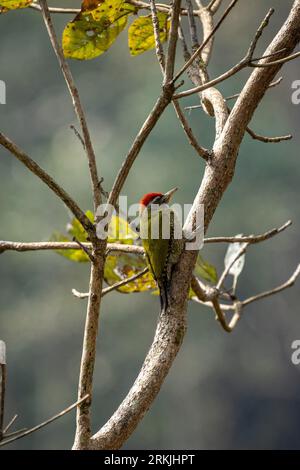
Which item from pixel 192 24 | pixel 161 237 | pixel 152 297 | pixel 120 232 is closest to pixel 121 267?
pixel 120 232

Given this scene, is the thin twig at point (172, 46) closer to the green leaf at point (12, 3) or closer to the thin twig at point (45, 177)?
the thin twig at point (45, 177)

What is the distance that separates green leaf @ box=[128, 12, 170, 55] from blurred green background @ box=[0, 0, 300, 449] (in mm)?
6030

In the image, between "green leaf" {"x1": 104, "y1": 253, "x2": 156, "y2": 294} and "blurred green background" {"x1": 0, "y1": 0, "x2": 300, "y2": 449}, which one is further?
"blurred green background" {"x1": 0, "y1": 0, "x2": 300, "y2": 449}

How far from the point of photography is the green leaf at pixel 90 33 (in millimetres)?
2119

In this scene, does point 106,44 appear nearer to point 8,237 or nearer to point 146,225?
point 146,225

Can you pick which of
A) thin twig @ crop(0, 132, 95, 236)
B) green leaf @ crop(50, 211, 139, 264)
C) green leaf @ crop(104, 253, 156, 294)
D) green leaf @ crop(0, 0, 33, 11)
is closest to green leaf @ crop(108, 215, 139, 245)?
green leaf @ crop(50, 211, 139, 264)

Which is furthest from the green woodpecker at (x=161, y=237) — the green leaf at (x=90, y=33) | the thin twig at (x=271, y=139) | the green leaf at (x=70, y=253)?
the green leaf at (x=90, y=33)

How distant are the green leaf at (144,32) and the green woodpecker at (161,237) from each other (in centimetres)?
59

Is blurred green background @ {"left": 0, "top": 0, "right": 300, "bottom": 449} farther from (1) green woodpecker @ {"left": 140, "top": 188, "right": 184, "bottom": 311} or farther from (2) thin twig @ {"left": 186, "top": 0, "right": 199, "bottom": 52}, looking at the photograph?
(2) thin twig @ {"left": 186, "top": 0, "right": 199, "bottom": 52}

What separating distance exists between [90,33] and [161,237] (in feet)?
2.27

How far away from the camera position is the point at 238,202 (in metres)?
9.05

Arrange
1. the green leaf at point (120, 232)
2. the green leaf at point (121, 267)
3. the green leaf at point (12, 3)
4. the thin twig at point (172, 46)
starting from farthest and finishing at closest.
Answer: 1. the green leaf at point (121, 267)
2. the green leaf at point (120, 232)
3. the green leaf at point (12, 3)
4. the thin twig at point (172, 46)

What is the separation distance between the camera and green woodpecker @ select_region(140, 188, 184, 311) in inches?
77.0

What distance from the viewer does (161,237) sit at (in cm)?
241
